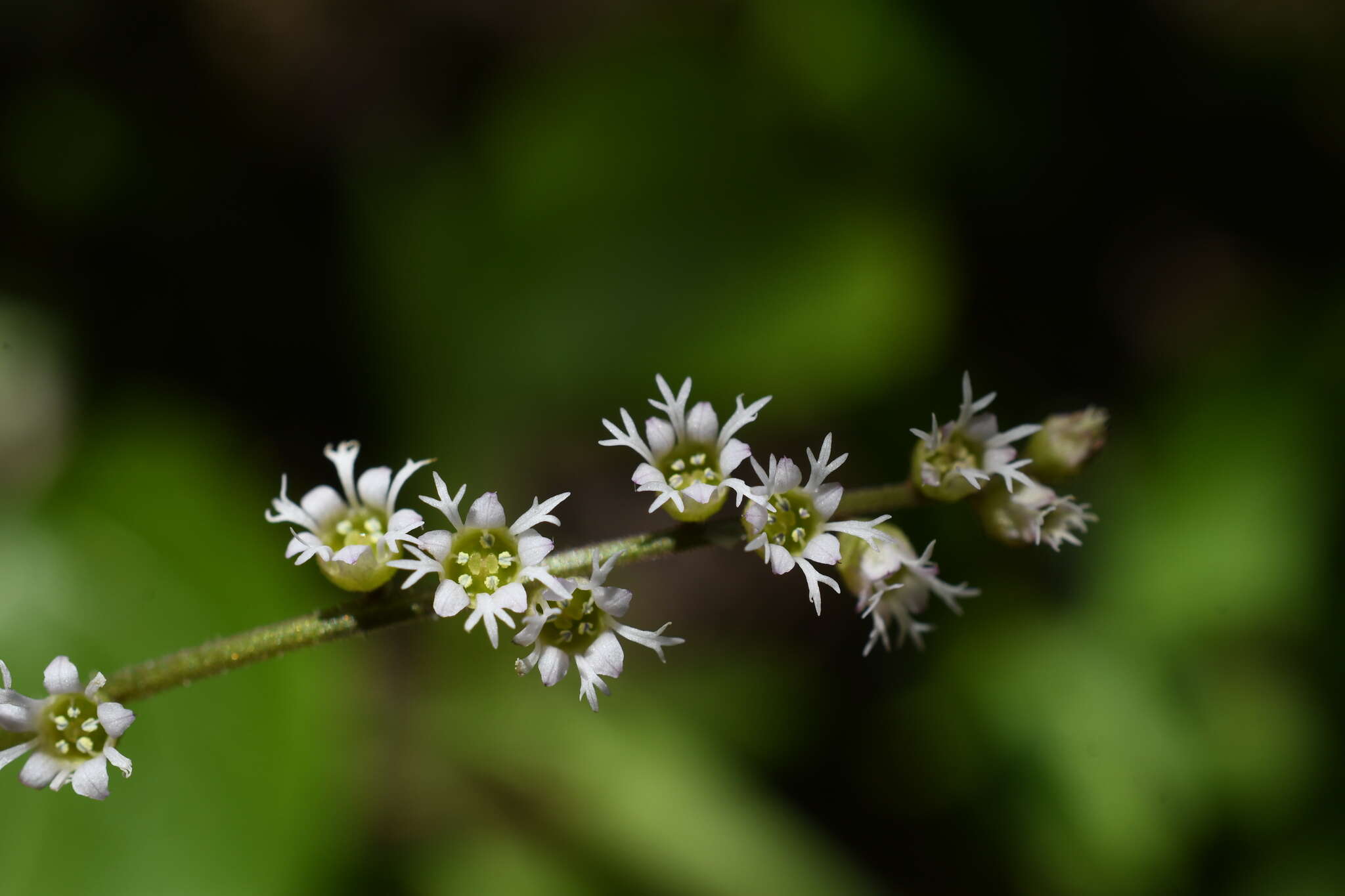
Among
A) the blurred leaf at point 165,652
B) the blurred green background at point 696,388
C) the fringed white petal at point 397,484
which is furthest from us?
the blurred green background at point 696,388

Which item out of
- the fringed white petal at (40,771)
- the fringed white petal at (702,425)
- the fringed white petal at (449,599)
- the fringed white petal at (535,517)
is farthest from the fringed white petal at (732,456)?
the fringed white petal at (40,771)

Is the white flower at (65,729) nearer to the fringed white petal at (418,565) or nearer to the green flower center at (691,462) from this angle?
the fringed white petal at (418,565)

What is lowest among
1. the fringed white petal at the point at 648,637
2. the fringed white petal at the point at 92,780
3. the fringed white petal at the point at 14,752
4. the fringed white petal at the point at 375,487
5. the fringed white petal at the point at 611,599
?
the fringed white petal at the point at 92,780

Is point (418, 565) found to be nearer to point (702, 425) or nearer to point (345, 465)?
point (345, 465)

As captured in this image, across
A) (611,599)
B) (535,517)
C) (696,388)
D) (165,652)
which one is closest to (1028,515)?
(611,599)

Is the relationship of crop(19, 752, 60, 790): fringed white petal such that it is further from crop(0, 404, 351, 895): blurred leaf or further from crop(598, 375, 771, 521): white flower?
crop(0, 404, 351, 895): blurred leaf

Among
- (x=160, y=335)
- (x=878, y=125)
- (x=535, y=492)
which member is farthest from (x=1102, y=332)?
(x=160, y=335)

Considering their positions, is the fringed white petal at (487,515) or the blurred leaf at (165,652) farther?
the blurred leaf at (165,652)

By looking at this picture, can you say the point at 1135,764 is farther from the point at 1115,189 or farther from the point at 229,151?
the point at 229,151

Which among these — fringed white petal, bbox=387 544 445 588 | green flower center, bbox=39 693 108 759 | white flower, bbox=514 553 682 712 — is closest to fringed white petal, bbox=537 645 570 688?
white flower, bbox=514 553 682 712
